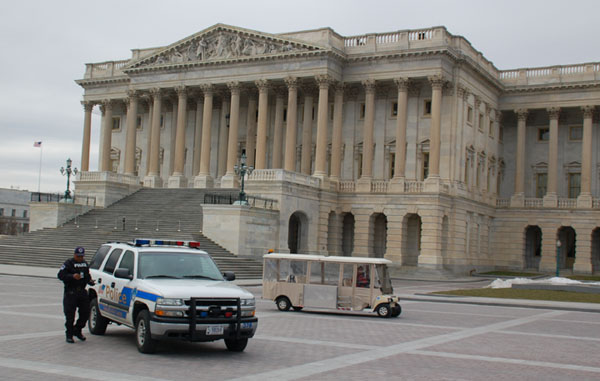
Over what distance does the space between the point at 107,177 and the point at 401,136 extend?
24.0 m

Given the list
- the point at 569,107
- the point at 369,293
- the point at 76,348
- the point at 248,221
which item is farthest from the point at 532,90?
the point at 76,348

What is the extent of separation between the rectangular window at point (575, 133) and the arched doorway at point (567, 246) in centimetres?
836

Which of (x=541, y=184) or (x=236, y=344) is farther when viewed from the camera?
(x=541, y=184)

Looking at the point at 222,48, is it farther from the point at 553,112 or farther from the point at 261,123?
the point at 553,112

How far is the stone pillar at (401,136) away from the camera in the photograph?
60719 mm

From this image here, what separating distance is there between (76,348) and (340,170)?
166ft

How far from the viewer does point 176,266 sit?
17016 millimetres

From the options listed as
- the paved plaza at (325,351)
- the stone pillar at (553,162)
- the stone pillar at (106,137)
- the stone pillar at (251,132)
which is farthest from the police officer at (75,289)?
the stone pillar at (553,162)

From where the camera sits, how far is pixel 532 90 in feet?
232

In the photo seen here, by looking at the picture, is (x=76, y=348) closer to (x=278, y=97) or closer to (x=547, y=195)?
(x=278, y=97)

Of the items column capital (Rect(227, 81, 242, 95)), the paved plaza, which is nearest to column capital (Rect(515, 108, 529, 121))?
column capital (Rect(227, 81, 242, 95))

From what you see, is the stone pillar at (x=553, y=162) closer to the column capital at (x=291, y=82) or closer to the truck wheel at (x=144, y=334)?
the column capital at (x=291, y=82)

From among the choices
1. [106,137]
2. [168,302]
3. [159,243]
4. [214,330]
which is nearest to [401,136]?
[106,137]

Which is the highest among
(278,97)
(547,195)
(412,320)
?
(278,97)
